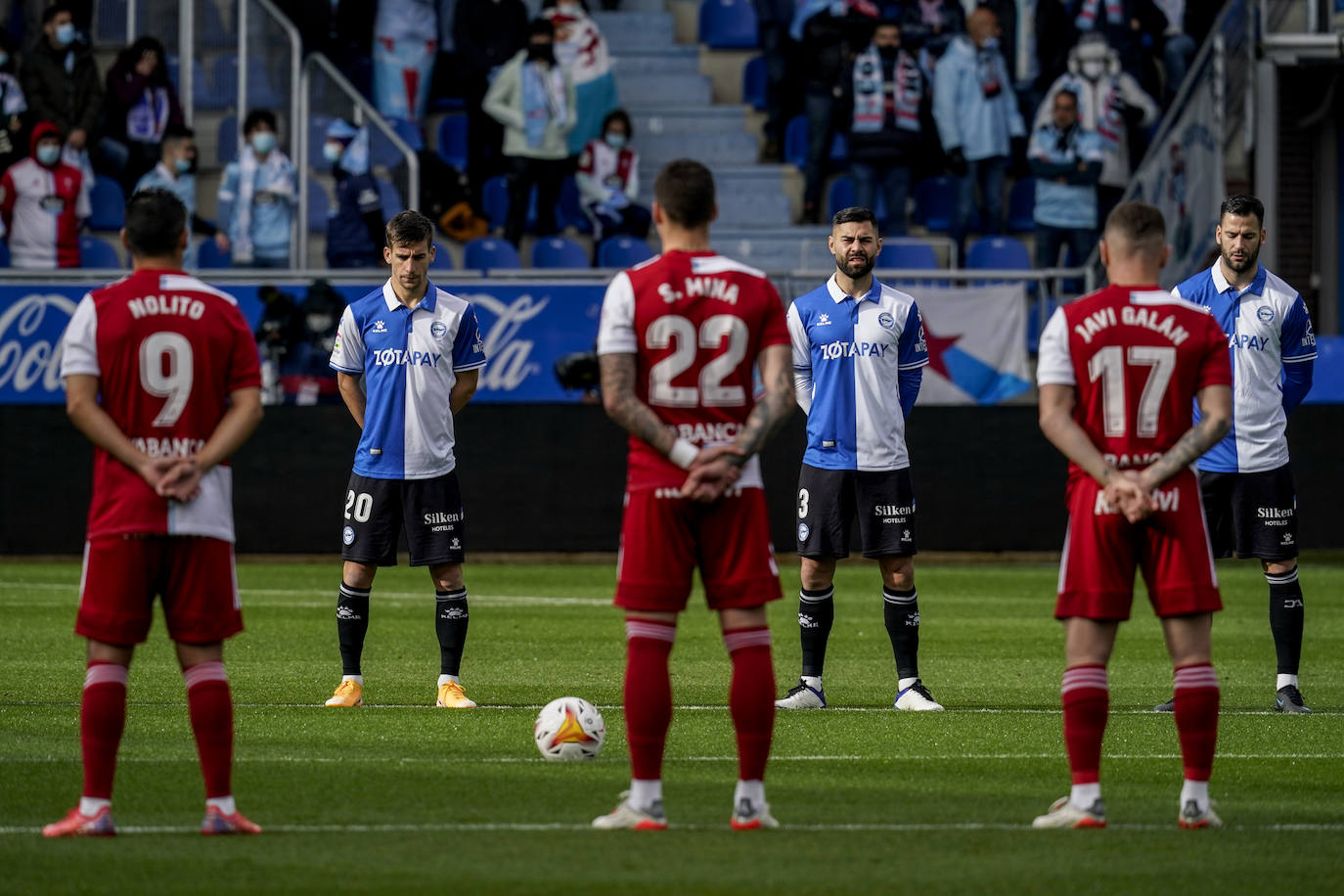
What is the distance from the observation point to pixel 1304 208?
992 inches

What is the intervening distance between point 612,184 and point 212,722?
16.3 metres

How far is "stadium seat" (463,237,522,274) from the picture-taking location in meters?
20.9

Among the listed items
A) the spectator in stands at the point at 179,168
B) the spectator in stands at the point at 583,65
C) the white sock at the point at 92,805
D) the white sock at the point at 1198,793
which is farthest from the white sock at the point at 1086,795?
the spectator in stands at the point at 583,65

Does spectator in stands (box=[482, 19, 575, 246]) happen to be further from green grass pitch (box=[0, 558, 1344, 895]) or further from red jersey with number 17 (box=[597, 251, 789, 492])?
red jersey with number 17 (box=[597, 251, 789, 492])

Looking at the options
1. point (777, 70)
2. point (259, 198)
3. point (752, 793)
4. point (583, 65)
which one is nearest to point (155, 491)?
point (752, 793)

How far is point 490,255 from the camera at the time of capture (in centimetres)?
2095

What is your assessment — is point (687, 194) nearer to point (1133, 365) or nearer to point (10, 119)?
point (1133, 365)

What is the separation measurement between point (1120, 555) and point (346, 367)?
182 inches

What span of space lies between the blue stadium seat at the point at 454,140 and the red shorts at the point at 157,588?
16.9m

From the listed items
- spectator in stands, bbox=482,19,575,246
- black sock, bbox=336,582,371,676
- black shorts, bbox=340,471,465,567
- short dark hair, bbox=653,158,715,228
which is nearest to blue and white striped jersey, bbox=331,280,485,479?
black shorts, bbox=340,471,465,567

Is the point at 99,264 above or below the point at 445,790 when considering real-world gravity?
above

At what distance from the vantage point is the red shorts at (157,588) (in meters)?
5.95

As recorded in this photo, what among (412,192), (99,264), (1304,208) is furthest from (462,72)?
(1304,208)

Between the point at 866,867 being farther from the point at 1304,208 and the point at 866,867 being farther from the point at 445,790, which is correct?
the point at 1304,208
